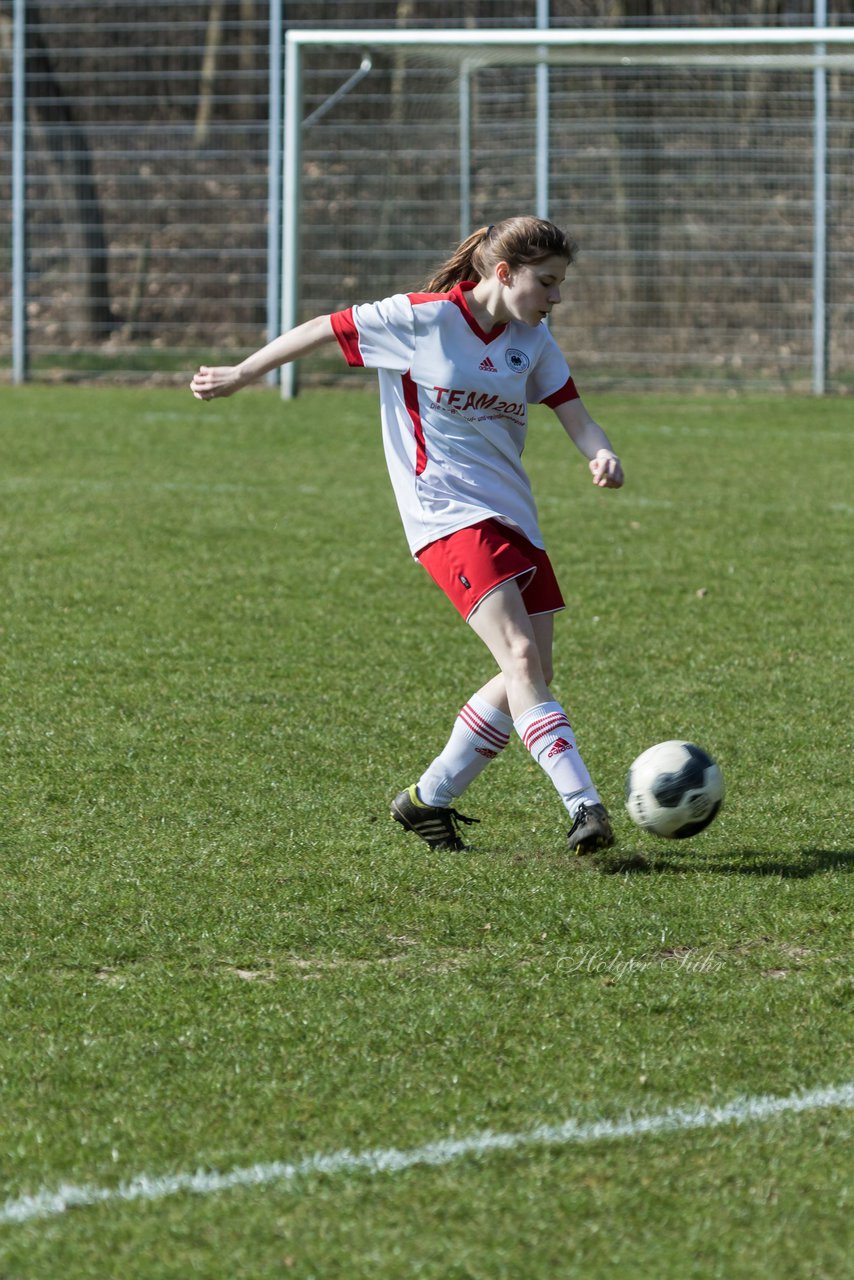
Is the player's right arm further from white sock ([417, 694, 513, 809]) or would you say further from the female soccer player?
white sock ([417, 694, 513, 809])

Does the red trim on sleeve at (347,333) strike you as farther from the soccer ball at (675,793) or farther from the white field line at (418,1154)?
the white field line at (418,1154)

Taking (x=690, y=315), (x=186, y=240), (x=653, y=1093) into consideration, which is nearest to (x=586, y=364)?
(x=690, y=315)

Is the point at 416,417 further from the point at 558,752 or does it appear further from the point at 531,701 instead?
the point at 558,752

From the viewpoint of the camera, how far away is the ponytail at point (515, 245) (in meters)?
4.00

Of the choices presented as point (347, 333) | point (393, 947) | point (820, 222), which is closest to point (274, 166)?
point (820, 222)

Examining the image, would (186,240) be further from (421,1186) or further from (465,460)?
(421,1186)

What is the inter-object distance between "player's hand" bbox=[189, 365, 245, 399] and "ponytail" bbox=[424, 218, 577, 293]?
0.57 metres

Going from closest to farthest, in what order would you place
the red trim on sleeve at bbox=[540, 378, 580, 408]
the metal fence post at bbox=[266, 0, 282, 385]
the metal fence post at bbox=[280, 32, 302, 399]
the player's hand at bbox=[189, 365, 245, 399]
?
1. the player's hand at bbox=[189, 365, 245, 399]
2. the red trim on sleeve at bbox=[540, 378, 580, 408]
3. the metal fence post at bbox=[280, 32, 302, 399]
4. the metal fence post at bbox=[266, 0, 282, 385]

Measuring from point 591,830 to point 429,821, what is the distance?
0.47 meters

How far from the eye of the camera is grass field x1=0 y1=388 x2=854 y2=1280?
97.0 inches

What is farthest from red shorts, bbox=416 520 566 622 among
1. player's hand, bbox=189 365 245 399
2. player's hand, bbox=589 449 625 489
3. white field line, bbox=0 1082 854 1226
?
white field line, bbox=0 1082 854 1226

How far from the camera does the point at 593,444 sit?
4.26 m

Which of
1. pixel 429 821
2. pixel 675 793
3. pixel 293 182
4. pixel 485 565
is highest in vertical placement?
pixel 293 182

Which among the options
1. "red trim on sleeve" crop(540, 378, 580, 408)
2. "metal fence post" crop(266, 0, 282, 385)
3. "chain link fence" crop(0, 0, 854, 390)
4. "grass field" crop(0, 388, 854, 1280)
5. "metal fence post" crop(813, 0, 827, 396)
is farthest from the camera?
"metal fence post" crop(266, 0, 282, 385)
